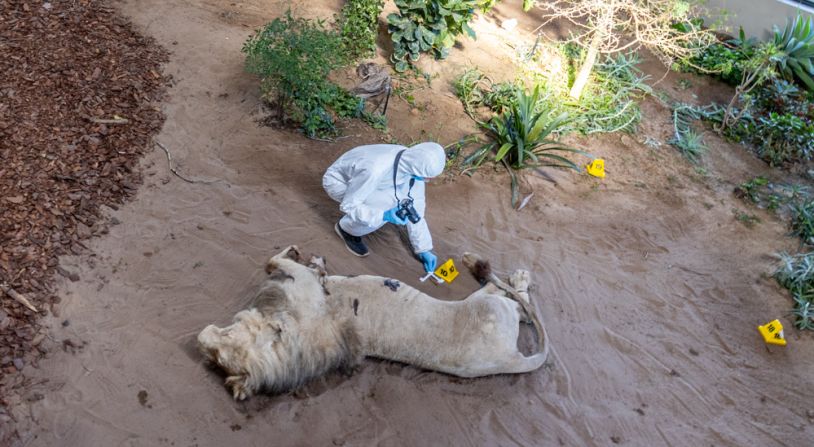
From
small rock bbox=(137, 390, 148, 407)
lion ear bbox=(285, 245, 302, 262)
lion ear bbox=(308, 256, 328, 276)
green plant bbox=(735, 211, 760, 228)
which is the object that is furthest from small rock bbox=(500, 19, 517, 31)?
small rock bbox=(137, 390, 148, 407)

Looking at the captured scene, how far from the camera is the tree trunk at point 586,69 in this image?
7141 mm

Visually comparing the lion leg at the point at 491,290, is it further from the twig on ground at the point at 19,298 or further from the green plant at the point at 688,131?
the green plant at the point at 688,131

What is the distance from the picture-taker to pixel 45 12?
20.6 ft

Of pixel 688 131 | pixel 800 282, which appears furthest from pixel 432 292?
pixel 688 131

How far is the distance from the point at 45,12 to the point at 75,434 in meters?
4.98

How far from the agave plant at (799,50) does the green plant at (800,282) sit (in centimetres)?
380

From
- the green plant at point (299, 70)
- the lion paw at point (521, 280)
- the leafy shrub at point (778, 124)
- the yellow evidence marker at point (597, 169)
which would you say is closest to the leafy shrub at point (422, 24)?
the green plant at point (299, 70)

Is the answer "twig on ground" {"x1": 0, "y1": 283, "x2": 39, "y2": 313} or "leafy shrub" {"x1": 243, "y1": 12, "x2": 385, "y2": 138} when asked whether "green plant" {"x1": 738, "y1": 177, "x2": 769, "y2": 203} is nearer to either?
"leafy shrub" {"x1": 243, "y1": 12, "x2": 385, "y2": 138}

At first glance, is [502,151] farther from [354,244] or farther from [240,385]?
[240,385]

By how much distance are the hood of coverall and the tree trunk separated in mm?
3603

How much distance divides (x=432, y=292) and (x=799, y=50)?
24.0ft

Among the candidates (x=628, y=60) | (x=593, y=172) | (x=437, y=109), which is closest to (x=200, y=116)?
(x=437, y=109)

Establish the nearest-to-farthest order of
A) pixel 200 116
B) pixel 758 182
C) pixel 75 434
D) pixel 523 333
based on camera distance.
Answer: pixel 75 434 < pixel 523 333 < pixel 200 116 < pixel 758 182

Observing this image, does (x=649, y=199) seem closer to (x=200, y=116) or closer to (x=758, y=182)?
(x=758, y=182)
